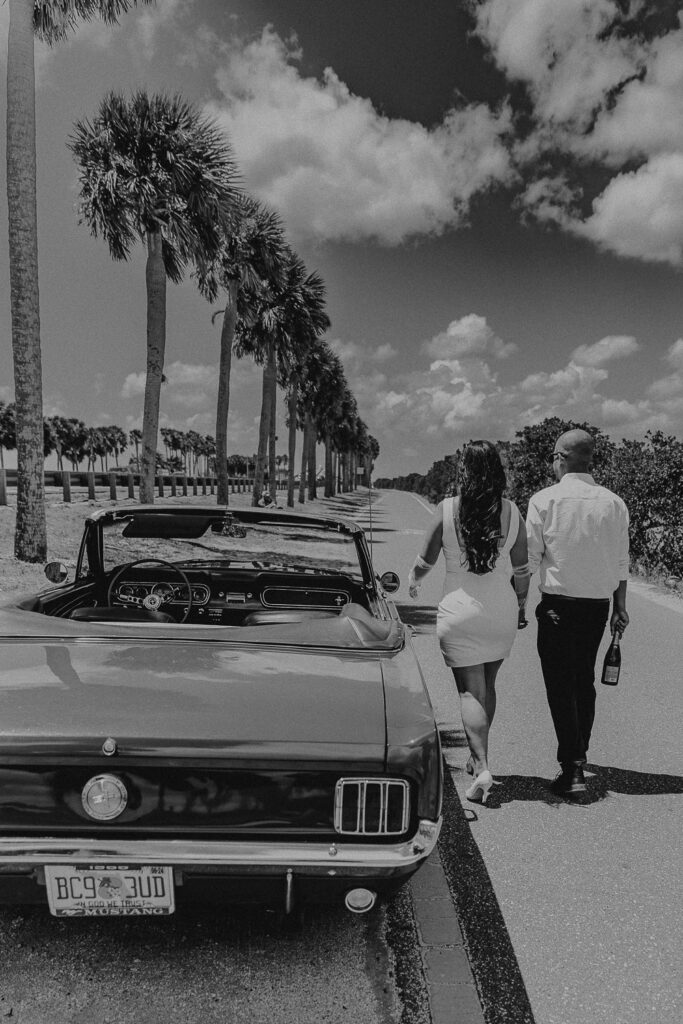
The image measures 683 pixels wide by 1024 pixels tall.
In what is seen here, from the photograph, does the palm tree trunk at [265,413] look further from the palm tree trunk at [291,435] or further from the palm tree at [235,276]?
the palm tree trunk at [291,435]

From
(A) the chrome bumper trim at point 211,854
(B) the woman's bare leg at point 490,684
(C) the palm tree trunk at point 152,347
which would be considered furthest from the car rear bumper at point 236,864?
(C) the palm tree trunk at point 152,347

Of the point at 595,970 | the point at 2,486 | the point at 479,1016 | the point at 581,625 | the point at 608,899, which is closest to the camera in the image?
the point at 479,1016

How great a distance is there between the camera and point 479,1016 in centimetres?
205

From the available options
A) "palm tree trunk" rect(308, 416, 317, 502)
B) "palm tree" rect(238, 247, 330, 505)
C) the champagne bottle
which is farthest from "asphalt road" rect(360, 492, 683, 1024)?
"palm tree trunk" rect(308, 416, 317, 502)

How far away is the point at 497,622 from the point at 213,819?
177 centimetres

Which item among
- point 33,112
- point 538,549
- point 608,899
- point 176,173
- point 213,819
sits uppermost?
point 176,173

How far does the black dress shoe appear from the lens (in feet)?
11.9

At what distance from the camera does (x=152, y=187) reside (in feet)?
47.8

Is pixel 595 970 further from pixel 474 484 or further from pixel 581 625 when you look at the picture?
pixel 474 484

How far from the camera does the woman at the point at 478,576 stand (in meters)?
3.27

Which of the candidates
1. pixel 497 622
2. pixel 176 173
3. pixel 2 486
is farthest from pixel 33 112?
pixel 497 622

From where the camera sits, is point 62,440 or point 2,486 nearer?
point 2,486

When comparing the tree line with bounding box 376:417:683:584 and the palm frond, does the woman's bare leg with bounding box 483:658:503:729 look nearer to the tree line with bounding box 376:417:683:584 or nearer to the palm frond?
the tree line with bounding box 376:417:683:584

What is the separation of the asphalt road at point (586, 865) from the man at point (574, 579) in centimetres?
35
